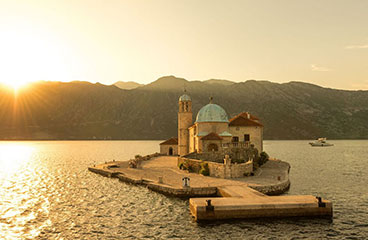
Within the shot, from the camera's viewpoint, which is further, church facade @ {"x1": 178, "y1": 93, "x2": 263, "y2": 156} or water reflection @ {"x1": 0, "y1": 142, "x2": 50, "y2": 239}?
church facade @ {"x1": 178, "y1": 93, "x2": 263, "y2": 156}

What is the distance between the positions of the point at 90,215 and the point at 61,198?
9.63 metres

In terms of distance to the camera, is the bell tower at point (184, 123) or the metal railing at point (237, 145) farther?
the bell tower at point (184, 123)

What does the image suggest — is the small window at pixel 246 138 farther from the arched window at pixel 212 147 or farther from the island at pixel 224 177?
the arched window at pixel 212 147

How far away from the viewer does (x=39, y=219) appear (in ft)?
86.3

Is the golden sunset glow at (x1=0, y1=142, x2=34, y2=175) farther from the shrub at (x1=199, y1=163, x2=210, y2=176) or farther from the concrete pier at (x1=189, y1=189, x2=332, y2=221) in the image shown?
the concrete pier at (x1=189, y1=189, x2=332, y2=221)

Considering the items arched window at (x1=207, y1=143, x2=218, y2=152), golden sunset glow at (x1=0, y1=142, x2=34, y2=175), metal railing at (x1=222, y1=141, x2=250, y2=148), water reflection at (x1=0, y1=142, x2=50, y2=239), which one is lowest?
golden sunset glow at (x1=0, y1=142, x2=34, y2=175)

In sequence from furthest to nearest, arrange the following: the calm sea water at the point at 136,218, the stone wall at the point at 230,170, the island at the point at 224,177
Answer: the stone wall at the point at 230,170, the island at the point at 224,177, the calm sea water at the point at 136,218

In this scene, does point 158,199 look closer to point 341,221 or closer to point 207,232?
point 207,232

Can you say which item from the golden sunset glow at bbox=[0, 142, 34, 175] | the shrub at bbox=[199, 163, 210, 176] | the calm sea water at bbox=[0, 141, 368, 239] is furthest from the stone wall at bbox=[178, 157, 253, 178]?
the golden sunset glow at bbox=[0, 142, 34, 175]

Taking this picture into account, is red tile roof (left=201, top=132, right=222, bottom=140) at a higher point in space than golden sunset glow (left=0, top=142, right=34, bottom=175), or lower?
higher

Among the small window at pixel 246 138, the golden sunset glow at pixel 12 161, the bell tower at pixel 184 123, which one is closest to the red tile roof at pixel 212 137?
the small window at pixel 246 138

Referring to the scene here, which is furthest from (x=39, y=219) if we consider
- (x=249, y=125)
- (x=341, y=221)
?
(x=249, y=125)

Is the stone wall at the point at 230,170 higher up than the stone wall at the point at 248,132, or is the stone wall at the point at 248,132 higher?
the stone wall at the point at 248,132

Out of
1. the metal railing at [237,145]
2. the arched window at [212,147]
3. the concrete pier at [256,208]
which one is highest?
the metal railing at [237,145]
